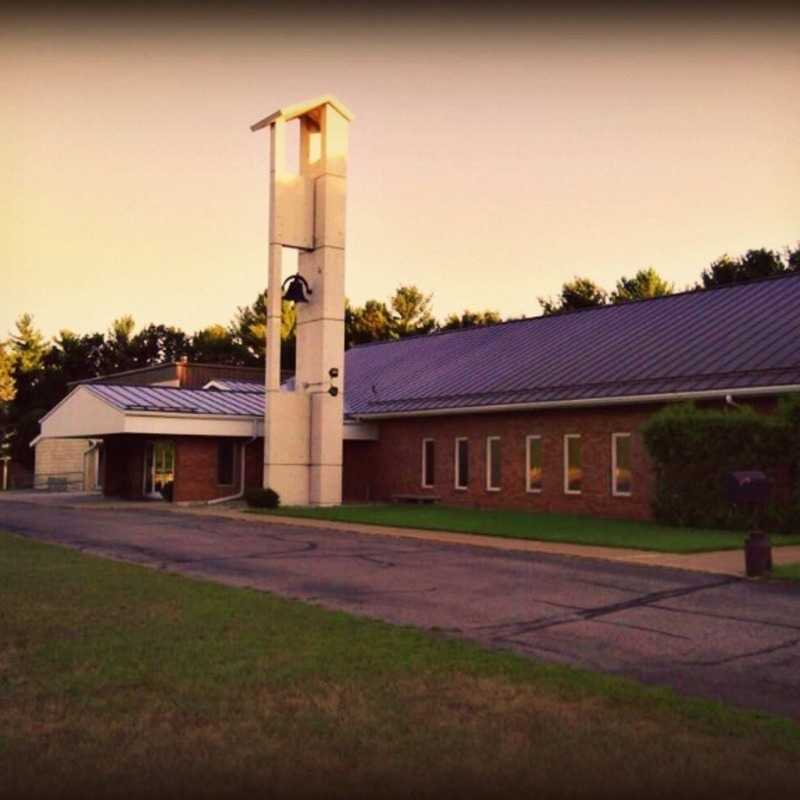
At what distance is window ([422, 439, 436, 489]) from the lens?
105 ft

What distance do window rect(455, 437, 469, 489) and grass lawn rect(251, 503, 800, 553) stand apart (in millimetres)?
1028

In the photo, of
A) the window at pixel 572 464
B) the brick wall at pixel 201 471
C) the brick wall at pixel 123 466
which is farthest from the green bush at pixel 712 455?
the brick wall at pixel 123 466

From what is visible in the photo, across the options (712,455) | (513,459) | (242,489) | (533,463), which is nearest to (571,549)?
(712,455)

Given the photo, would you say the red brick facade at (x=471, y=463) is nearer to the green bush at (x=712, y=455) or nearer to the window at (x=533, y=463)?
the window at (x=533, y=463)

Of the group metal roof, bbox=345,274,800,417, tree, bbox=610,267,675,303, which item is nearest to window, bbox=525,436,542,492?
metal roof, bbox=345,274,800,417

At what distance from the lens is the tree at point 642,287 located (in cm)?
6131

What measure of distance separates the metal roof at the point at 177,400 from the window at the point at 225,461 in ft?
4.24

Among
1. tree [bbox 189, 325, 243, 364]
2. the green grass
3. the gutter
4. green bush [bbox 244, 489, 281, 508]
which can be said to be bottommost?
the green grass

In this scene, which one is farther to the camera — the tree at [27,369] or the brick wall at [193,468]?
the tree at [27,369]

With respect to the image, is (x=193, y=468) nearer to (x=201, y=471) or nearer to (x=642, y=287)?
(x=201, y=471)

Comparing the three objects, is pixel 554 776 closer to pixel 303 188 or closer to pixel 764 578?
pixel 764 578

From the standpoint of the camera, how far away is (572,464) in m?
27.0

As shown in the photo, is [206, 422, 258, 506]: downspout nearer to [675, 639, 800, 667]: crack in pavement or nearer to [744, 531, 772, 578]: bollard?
[744, 531, 772, 578]: bollard

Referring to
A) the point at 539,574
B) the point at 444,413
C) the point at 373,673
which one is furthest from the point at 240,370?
the point at 373,673
